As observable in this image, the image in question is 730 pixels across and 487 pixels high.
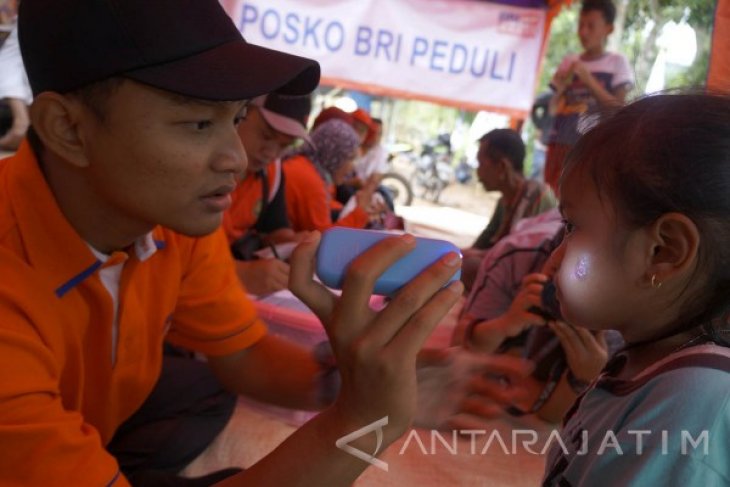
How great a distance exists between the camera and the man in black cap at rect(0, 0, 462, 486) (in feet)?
2.51

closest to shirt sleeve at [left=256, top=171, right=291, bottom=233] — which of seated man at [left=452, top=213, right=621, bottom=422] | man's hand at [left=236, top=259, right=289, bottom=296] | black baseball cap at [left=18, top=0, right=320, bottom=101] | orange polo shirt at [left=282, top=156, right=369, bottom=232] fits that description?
orange polo shirt at [left=282, top=156, right=369, bottom=232]

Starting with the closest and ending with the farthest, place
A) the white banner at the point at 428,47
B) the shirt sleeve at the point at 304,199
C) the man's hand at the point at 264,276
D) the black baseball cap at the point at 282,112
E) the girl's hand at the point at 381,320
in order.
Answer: the girl's hand at the point at 381,320 < the man's hand at the point at 264,276 < the black baseball cap at the point at 282,112 < the shirt sleeve at the point at 304,199 < the white banner at the point at 428,47

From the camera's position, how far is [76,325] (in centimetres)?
114

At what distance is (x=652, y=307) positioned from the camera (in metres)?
0.95

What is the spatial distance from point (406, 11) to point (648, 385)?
3.38 metres

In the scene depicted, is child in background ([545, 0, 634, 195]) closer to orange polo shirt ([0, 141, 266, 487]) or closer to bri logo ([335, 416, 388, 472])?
orange polo shirt ([0, 141, 266, 487])

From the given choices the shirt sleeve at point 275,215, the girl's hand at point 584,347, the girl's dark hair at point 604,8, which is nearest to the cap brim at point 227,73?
the girl's hand at point 584,347

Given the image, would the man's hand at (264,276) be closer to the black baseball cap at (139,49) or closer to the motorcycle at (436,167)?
the black baseball cap at (139,49)

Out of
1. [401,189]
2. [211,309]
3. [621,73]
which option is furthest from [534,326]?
[401,189]

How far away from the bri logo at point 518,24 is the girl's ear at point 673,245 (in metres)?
3.33

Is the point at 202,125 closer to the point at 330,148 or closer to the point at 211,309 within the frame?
the point at 211,309

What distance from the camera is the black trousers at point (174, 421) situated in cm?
184

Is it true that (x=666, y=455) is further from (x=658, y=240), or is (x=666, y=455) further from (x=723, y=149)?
(x=723, y=149)

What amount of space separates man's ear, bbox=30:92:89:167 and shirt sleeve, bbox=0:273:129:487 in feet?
0.79
